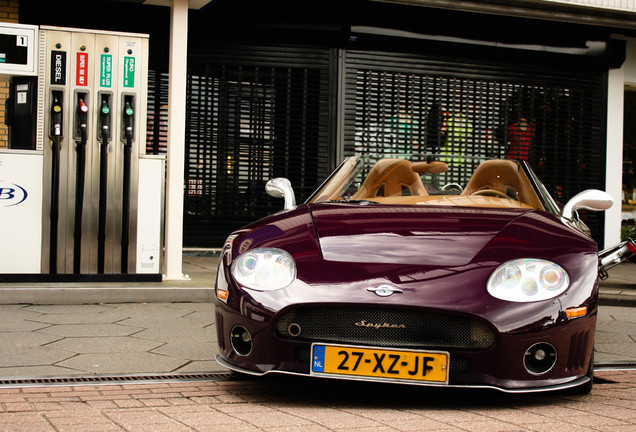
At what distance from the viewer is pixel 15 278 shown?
6.82 meters

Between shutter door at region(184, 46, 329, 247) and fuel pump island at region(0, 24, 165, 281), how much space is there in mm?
3565

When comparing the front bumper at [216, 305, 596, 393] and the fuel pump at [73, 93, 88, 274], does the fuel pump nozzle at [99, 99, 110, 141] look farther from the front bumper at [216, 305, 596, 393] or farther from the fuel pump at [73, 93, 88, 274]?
the front bumper at [216, 305, 596, 393]

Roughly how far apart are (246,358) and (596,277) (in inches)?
60.0

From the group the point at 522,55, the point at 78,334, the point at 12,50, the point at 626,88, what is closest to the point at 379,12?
the point at 522,55

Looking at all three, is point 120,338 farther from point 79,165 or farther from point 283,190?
point 79,165

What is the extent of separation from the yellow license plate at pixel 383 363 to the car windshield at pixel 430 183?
1.34 m

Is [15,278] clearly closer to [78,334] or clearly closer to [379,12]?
[78,334]

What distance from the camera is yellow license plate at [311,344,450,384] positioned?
10.4 feet

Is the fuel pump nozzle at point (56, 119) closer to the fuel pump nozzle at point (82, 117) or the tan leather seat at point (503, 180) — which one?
the fuel pump nozzle at point (82, 117)

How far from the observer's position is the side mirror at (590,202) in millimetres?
4305

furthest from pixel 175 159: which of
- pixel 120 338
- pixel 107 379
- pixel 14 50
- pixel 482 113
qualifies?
pixel 482 113

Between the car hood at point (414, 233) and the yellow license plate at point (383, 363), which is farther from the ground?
the car hood at point (414, 233)

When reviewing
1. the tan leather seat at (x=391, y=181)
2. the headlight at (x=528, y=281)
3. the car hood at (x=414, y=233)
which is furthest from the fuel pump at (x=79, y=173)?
the headlight at (x=528, y=281)

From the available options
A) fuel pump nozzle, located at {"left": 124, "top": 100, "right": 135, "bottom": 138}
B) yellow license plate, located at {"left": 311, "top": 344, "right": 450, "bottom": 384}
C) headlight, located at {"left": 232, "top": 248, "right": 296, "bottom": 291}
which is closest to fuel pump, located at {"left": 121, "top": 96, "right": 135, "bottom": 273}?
fuel pump nozzle, located at {"left": 124, "top": 100, "right": 135, "bottom": 138}
